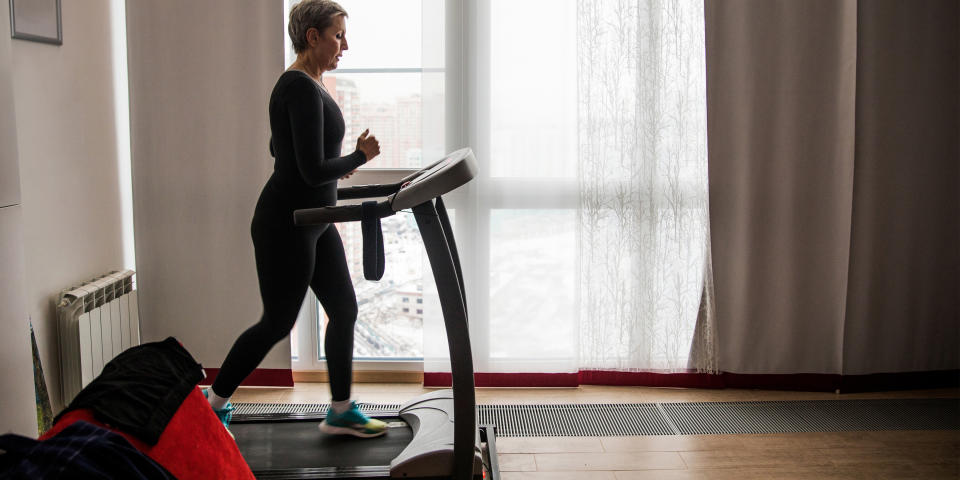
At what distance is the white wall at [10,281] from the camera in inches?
45.3

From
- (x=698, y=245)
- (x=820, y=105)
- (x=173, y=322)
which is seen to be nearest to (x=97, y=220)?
(x=173, y=322)

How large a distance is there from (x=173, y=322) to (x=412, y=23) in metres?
1.59

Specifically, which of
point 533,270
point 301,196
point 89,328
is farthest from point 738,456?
point 89,328

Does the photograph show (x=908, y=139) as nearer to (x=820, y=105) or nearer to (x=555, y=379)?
(x=820, y=105)

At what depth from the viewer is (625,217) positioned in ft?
9.50

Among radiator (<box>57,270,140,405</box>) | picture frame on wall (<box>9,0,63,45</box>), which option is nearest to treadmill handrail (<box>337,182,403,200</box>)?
radiator (<box>57,270,140,405</box>)

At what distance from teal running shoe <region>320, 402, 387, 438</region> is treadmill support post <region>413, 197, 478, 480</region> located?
0.40 meters

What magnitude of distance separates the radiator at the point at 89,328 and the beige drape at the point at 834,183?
2376mm

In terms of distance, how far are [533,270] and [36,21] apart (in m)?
1.98

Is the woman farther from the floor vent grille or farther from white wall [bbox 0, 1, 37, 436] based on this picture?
white wall [bbox 0, 1, 37, 436]

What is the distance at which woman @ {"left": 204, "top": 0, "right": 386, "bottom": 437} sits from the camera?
193 centimetres

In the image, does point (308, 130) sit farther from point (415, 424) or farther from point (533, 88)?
point (533, 88)

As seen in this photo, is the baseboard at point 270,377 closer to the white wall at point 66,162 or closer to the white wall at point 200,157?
the white wall at point 200,157

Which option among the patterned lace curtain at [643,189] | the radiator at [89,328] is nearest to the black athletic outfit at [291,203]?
the radiator at [89,328]
